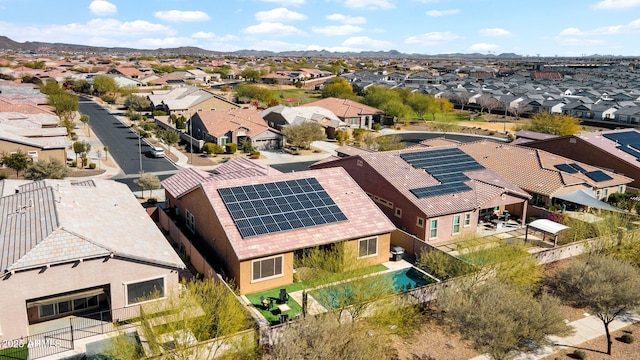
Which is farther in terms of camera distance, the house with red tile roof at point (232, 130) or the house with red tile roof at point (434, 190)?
the house with red tile roof at point (232, 130)

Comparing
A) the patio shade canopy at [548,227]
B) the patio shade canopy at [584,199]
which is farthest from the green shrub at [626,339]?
the patio shade canopy at [584,199]

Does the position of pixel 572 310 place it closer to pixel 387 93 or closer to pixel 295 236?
pixel 295 236

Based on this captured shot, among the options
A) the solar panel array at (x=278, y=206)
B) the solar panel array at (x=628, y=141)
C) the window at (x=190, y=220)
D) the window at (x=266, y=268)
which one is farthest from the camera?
the solar panel array at (x=628, y=141)

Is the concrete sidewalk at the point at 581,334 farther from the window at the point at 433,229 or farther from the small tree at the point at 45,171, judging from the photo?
the small tree at the point at 45,171

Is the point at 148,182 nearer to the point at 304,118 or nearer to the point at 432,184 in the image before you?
the point at 432,184

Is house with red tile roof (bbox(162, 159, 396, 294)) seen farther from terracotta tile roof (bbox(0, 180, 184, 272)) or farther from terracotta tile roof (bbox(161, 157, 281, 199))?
terracotta tile roof (bbox(0, 180, 184, 272))

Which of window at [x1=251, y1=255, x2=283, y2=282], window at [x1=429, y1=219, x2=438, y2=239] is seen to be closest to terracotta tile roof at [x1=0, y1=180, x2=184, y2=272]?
window at [x1=251, y1=255, x2=283, y2=282]

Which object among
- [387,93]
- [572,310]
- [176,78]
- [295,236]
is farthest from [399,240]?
[176,78]
